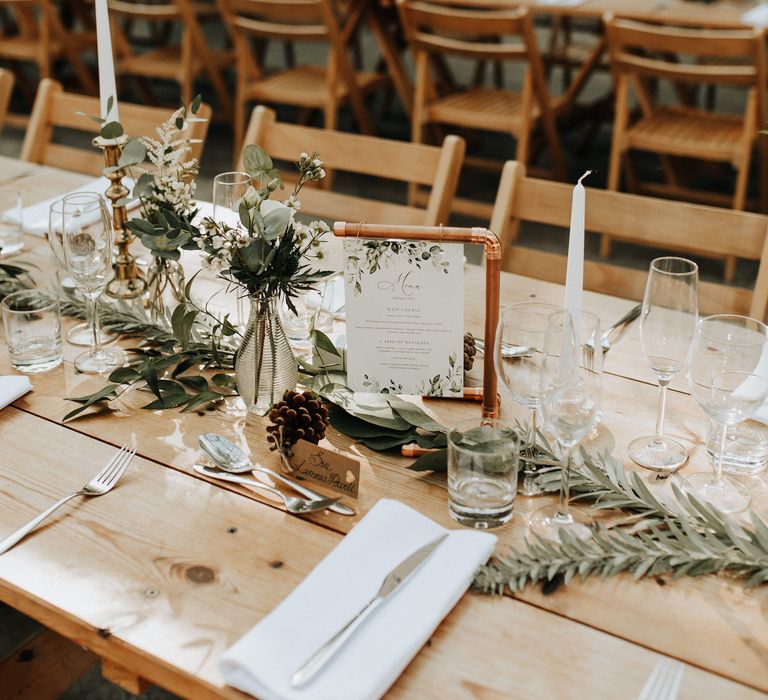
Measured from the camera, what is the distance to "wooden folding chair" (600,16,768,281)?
309cm

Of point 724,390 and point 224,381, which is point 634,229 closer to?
point 724,390

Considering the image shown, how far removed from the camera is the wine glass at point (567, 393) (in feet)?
3.44

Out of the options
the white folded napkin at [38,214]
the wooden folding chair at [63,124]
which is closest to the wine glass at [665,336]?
the white folded napkin at [38,214]

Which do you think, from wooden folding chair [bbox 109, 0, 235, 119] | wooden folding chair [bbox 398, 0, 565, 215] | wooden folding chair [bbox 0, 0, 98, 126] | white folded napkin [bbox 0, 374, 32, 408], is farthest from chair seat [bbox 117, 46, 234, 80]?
white folded napkin [bbox 0, 374, 32, 408]

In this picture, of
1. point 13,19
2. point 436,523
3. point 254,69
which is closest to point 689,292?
point 436,523

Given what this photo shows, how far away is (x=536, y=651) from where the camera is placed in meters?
0.92

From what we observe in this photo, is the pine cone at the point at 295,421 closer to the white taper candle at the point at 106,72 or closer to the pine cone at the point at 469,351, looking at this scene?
the pine cone at the point at 469,351

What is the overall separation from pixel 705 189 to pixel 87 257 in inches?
138

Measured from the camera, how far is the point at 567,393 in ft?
3.46

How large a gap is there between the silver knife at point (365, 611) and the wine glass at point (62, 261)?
747 mm

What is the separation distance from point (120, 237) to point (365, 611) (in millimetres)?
910

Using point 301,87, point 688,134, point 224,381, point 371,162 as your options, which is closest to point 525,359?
point 224,381

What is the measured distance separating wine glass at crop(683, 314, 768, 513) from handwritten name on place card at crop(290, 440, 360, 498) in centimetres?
41

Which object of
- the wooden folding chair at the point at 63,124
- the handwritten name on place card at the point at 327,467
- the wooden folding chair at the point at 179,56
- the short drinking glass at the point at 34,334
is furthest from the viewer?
the wooden folding chair at the point at 179,56
